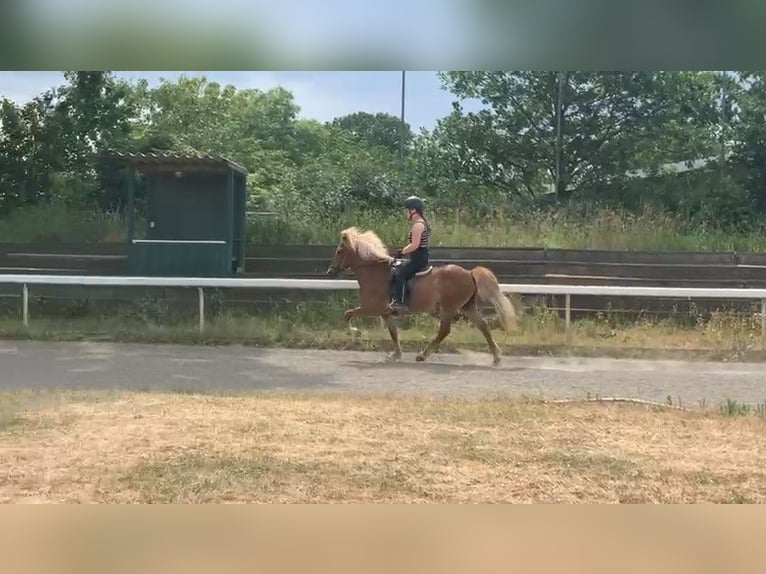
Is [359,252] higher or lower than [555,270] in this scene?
higher

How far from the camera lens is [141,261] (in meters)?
12.8

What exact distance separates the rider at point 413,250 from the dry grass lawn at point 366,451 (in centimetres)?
306

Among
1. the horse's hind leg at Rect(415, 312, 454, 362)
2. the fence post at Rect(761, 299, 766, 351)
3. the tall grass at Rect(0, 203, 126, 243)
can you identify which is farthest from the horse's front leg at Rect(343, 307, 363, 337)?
the tall grass at Rect(0, 203, 126, 243)

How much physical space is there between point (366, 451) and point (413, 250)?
185 inches

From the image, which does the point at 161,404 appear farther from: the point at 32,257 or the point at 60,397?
the point at 32,257

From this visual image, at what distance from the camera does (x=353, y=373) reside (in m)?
8.62

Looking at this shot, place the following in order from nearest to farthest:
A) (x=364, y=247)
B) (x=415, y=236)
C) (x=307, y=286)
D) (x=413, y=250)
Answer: (x=415, y=236), (x=413, y=250), (x=364, y=247), (x=307, y=286)

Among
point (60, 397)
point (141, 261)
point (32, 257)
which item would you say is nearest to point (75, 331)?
point (141, 261)

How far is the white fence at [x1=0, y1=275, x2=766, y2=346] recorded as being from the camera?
1054 cm

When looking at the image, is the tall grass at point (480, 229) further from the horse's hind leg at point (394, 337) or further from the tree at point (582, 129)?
the horse's hind leg at point (394, 337)

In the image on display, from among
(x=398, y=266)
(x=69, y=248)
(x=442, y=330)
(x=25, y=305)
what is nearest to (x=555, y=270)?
(x=442, y=330)

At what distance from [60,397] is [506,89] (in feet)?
32.6

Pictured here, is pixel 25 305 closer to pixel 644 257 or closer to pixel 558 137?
pixel 644 257

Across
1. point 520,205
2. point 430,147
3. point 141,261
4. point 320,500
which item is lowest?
point 320,500
